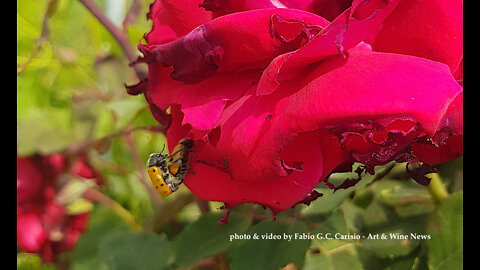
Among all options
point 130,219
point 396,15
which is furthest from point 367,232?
point 130,219

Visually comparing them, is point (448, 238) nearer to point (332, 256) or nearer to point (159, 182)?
point (332, 256)

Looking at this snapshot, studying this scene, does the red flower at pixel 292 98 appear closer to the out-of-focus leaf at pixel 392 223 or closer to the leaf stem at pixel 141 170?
the out-of-focus leaf at pixel 392 223

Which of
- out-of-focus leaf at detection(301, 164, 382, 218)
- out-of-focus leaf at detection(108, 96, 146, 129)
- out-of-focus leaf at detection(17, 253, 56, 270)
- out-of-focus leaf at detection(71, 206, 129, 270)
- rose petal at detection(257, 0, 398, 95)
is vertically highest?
rose petal at detection(257, 0, 398, 95)

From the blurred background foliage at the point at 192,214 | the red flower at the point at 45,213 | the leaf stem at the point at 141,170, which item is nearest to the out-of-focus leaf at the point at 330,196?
the blurred background foliage at the point at 192,214

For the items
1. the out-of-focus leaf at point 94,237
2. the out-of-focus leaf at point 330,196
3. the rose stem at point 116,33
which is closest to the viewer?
the out-of-focus leaf at point 330,196

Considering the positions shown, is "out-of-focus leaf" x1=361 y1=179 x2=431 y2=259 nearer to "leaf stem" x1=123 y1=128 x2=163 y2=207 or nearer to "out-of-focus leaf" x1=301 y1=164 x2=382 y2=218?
"out-of-focus leaf" x1=301 y1=164 x2=382 y2=218

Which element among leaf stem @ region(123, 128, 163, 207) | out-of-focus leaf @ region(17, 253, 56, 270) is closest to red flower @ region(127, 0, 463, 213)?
leaf stem @ region(123, 128, 163, 207)

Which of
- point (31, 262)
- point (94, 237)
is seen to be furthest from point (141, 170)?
point (31, 262)
